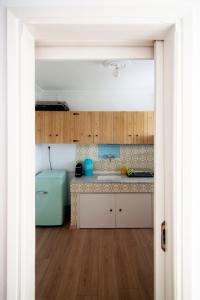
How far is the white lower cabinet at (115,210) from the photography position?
383 cm

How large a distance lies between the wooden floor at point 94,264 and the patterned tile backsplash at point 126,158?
4.29 ft

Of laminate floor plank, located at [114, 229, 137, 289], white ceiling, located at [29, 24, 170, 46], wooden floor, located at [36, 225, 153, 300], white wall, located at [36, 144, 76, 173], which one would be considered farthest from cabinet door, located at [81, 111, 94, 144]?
white ceiling, located at [29, 24, 170, 46]

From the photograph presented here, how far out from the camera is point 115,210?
3.84 metres

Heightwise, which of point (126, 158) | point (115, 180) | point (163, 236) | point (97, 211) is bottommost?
point (97, 211)

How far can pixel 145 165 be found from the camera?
455 cm

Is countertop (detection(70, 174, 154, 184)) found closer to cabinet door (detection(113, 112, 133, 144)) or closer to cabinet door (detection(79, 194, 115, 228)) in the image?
cabinet door (detection(79, 194, 115, 228))

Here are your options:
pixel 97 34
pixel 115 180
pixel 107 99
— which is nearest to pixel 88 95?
pixel 107 99

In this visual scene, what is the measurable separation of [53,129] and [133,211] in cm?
211

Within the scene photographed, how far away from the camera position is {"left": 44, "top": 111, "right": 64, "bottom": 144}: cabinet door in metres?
4.16

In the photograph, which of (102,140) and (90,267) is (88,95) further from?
(90,267)

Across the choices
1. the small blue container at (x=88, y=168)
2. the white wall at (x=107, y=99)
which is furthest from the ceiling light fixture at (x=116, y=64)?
the small blue container at (x=88, y=168)
